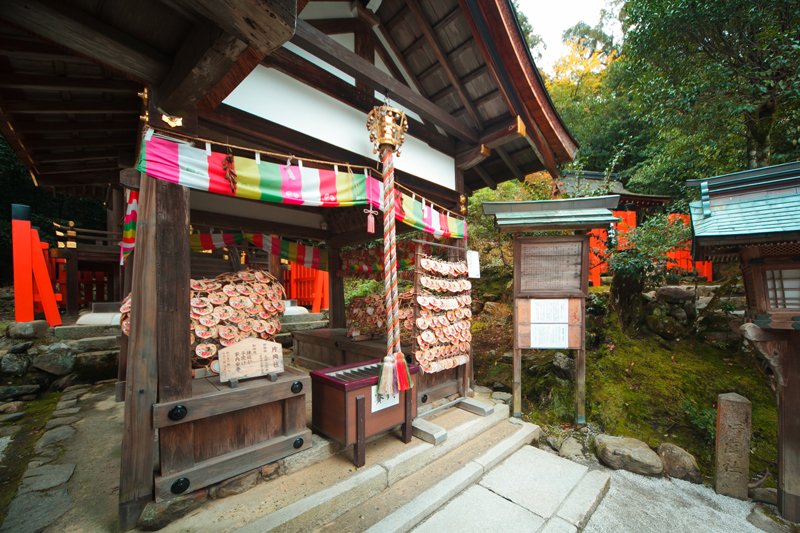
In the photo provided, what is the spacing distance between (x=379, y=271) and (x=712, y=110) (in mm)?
7760

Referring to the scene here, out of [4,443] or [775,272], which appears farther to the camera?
[4,443]

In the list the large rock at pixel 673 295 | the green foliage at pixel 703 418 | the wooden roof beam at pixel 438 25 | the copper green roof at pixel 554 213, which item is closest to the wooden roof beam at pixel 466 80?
the wooden roof beam at pixel 438 25

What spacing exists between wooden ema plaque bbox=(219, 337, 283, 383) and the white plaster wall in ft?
8.46

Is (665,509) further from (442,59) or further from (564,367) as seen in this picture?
(442,59)

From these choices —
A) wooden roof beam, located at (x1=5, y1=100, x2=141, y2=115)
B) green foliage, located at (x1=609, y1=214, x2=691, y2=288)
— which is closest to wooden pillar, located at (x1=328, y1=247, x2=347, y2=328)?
wooden roof beam, located at (x1=5, y1=100, x2=141, y2=115)

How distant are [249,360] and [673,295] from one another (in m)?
8.98

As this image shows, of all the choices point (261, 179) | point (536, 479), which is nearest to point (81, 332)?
point (261, 179)

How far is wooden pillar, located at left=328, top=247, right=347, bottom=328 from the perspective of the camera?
7.76 meters

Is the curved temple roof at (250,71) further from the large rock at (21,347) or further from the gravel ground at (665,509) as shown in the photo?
the gravel ground at (665,509)

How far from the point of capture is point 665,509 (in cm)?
354

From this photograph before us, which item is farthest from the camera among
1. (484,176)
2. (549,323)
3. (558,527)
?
(484,176)

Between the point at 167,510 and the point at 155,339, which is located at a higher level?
the point at 155,339

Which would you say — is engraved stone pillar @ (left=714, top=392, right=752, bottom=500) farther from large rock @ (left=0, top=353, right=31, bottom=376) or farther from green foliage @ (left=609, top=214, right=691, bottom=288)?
large rock @ (left=0, top=353, right=31, bottom=376)

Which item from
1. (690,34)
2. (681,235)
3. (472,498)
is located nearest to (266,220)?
(472,498)
